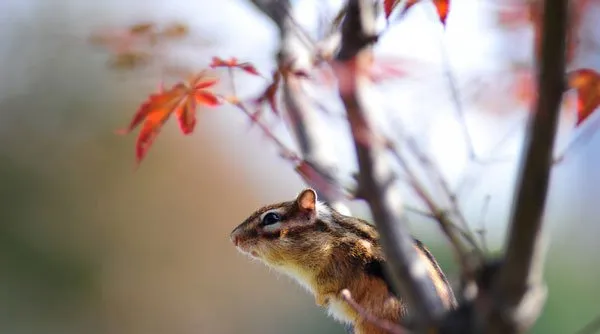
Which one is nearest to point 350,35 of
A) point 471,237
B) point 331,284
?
point 471,237

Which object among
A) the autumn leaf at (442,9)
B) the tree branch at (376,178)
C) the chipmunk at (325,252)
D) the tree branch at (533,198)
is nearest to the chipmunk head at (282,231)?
the chipmunk at (325,252)

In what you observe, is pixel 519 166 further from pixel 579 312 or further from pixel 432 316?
pixel 579 312

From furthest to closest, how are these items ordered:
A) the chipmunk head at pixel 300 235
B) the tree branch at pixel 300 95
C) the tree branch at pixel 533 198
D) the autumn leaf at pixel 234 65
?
the chipmunk head at pixel 300 235 < the tree branch at pixel 300 95 < the autumn leaf at pixel 234 65 < the tree branch at pixel 533 198

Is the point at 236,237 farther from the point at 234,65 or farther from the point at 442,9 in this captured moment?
the point at 442,9

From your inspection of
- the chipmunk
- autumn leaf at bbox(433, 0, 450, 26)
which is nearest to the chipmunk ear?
the chipmunk

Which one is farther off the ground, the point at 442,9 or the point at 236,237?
the point at 442,9

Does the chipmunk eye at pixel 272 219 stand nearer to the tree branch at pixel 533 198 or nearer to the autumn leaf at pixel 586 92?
the autumn leaf at pixel 586 92

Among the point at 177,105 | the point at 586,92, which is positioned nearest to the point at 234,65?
the point at 177,105
